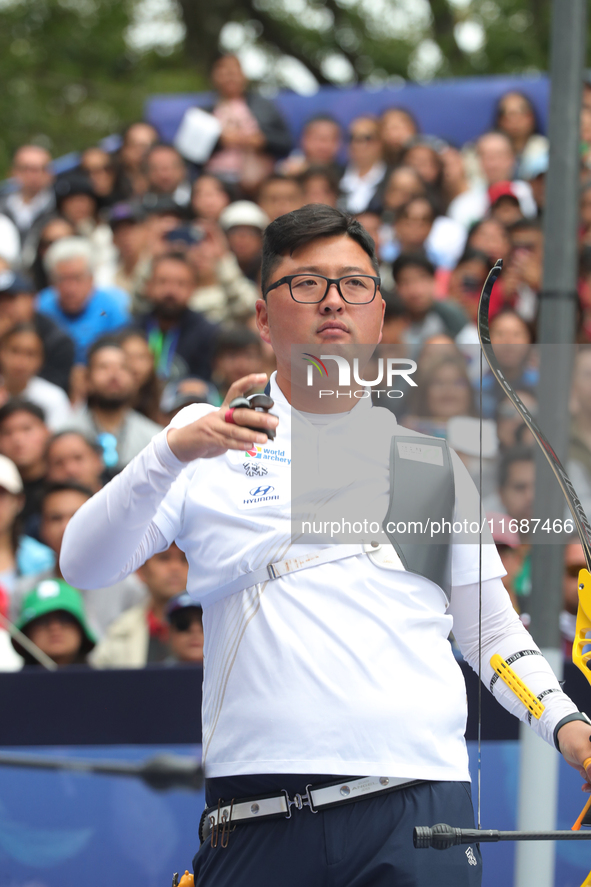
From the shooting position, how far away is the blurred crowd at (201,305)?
2475 mm

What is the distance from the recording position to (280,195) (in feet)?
24.1

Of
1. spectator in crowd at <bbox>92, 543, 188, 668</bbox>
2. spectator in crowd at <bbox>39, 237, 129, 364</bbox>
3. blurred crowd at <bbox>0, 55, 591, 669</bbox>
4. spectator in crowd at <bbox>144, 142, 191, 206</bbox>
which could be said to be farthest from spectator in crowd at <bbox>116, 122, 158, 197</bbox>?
spectator in crowd at <bbox>92, 543, 188, 668</bbox>

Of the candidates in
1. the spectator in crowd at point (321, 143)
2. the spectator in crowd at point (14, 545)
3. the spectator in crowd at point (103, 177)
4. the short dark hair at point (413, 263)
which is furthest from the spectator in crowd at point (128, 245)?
the spectator in crowd at point (14, 545)

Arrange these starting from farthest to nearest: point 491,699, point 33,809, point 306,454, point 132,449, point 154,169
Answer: point 154,169, point 132,449, point 33,809, point 491,699, point 306,454

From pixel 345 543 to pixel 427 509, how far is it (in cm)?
18

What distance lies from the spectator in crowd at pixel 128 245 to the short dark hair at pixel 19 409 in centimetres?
188

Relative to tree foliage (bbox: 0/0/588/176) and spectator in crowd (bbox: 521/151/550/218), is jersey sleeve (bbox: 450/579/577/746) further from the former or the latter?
tree foliage (bbox: 0/0/588/176)

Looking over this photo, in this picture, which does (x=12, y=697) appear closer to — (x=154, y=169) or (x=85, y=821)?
(x=85, y=821)

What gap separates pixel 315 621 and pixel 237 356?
3560mm

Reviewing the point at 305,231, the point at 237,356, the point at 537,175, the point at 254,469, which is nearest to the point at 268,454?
the point at 254,469

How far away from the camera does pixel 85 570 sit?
80.1 inches

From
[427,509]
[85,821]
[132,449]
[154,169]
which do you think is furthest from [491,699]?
[154,169]

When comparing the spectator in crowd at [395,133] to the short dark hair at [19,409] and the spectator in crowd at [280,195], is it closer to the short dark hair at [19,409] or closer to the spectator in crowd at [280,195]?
the spectator in crowd at [280,195]

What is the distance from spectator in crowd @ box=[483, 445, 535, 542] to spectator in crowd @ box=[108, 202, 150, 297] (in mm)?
4838
